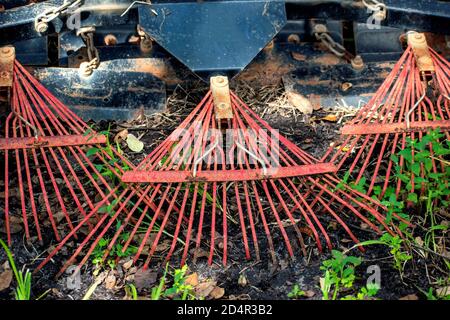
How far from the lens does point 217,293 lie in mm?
2801

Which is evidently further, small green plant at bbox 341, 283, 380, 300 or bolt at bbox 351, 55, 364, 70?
bolt at bbox 351, 55, 364, 70

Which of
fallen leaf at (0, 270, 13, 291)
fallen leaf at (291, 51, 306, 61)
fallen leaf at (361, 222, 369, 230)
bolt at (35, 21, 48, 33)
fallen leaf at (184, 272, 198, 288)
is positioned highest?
bolt at (35, 21, 48, 33)

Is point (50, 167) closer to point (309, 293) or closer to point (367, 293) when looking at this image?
point (309, 293)

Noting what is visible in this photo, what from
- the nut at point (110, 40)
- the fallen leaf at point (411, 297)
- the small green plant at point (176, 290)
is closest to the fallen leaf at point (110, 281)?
the small green plant at point (176, 290)

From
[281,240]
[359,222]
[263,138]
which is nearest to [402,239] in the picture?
[359,222]

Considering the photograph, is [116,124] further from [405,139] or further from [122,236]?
[405,139]

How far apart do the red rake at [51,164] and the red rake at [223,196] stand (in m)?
0.11

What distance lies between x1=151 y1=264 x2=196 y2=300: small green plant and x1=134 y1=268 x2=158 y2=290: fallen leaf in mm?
39

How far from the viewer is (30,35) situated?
138 inches

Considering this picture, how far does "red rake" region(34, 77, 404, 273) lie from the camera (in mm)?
2963

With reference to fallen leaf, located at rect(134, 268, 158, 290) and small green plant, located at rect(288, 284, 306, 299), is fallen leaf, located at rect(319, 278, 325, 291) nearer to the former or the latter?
small green plant, located at rect(288, 284, 306, 299)

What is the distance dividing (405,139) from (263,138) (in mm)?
582

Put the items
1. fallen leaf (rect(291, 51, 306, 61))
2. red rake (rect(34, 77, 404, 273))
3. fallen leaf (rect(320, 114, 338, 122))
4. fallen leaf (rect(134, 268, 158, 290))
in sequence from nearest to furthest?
fallen leaf (rect(134, 268, 158, 290)), red rake (rect(34, 77, 404, 273)), fallen leaf (rect(320, 114, 338, 122)), fallen leaf (rect(291, 51, 306, 61))

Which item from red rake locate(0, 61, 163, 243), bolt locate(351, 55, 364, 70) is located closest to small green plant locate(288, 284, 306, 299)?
red rake locate(0, 61, 163, 243)
